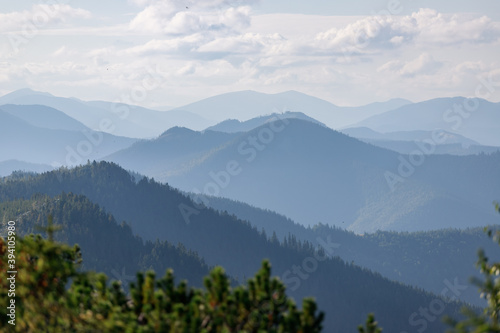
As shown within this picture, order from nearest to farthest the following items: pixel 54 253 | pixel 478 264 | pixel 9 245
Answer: pixel 478 264
pixel 54 253
pixel 9 245

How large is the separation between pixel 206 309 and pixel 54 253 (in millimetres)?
7845

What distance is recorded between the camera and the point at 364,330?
24.5 meters

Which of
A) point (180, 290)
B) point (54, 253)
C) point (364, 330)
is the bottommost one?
point (364, 330)

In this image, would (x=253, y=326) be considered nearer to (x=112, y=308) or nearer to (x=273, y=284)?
(x=273, y=284)

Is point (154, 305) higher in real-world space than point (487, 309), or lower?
higher

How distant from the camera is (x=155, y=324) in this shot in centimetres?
2253

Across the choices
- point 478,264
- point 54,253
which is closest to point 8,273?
point 54,253

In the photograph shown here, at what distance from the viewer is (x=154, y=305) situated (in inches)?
990

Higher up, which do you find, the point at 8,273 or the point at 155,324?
the point at 8,273

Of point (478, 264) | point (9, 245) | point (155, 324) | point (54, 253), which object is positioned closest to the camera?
point (155, 324)

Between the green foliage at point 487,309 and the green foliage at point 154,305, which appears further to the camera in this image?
the green foliage at point 154,305

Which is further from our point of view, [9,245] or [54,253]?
[9,245]

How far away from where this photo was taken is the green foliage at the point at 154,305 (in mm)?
23188

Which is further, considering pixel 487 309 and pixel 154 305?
pixel 487 309
